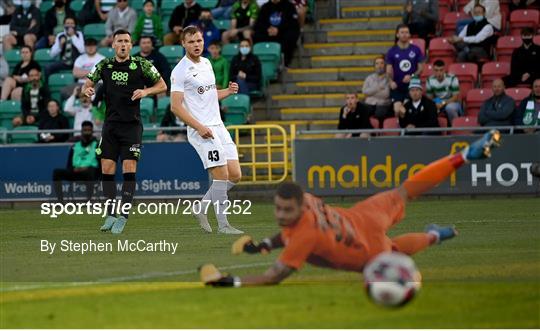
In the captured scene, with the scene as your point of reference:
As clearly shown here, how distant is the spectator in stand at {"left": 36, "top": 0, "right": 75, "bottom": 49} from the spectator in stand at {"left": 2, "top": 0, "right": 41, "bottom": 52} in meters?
0.19

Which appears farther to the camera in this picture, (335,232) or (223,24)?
(223,24)

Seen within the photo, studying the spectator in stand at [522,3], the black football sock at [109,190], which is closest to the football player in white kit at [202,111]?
the black football sock at [109,190]

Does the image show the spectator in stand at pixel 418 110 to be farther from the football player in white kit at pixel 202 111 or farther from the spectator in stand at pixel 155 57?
the football player in white kit at pixel 202 111

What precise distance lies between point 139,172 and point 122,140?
24.6 ft

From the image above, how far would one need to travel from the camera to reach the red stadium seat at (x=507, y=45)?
25.1 meters

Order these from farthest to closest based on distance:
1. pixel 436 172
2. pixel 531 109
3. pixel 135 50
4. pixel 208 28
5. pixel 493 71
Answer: pixel 135 50, pixel 208 28, pixel 493 71, pixel 531 109, pixel 436 172

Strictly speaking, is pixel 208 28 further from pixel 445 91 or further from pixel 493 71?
pixel 493 71

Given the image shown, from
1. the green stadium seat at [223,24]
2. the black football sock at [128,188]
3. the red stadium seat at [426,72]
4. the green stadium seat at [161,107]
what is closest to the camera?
the black football sock at [128,188]

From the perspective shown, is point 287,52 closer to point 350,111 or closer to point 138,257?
point 350,111

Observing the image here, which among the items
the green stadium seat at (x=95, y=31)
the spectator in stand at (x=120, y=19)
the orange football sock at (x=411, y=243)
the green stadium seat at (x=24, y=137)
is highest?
the spectator in stand at (x=120, y=19)

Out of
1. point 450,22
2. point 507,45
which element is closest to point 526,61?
point 507,45

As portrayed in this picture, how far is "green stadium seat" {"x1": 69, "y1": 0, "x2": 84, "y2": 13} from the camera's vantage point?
2983cm

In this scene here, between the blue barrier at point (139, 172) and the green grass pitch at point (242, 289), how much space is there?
7171mm

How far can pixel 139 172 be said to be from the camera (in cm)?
2406
